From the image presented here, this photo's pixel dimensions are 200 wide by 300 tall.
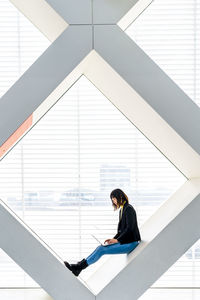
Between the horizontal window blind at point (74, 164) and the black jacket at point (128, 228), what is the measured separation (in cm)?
105

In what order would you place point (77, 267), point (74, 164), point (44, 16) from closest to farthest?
1. point (44, 16)
2. point (77, 267)
3. point (74, 164)

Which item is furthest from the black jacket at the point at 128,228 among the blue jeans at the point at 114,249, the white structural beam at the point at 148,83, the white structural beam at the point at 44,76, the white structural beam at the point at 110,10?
the white structural beam at the point at 110,10

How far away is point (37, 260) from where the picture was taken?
263 centimetres

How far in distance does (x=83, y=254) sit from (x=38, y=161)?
0.92 metres

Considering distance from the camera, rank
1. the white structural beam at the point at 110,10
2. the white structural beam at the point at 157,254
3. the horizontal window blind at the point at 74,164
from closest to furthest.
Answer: the white structural beam at the point at 110,10, the white structural beam at the point at 157,254, the horizontal window blind at the point at 74,164

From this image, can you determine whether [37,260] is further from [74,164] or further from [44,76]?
[74,164]

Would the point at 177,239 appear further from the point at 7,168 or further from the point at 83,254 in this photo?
the point at 7,168

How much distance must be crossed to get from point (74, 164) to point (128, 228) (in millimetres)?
1227

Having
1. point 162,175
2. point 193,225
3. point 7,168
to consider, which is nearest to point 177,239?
point 193,225

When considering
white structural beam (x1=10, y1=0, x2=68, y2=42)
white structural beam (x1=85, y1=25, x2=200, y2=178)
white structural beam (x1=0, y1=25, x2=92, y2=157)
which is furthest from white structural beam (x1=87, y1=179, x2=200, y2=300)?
white structural beam (x1=10, y1=0, x2=68, y2=42)

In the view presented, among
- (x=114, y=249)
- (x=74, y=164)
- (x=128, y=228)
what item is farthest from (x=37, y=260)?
(x=74, y=164)

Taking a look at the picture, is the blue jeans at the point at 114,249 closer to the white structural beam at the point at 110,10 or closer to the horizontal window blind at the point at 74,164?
the horizontal window blind at the point at 74,164

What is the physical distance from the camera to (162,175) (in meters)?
3.92

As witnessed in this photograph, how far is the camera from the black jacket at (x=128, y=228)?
2.79 metres
